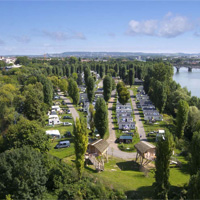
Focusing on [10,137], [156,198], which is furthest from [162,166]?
→ [10,137]

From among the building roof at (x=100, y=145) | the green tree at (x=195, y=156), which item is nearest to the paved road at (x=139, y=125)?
the building roof at (x=100, y=145)

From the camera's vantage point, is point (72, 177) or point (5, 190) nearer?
point (5, 190)

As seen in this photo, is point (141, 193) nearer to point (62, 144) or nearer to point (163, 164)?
point (163, 164)

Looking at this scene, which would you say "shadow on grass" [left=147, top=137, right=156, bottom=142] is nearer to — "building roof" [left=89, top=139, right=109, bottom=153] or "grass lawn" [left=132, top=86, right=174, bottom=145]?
"grass lawn" [left=132, top=86, right=174, bottom=145]

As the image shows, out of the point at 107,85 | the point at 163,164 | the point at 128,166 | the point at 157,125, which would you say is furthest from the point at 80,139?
the point at 107,85

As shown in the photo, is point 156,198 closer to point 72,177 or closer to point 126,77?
point 72,177
